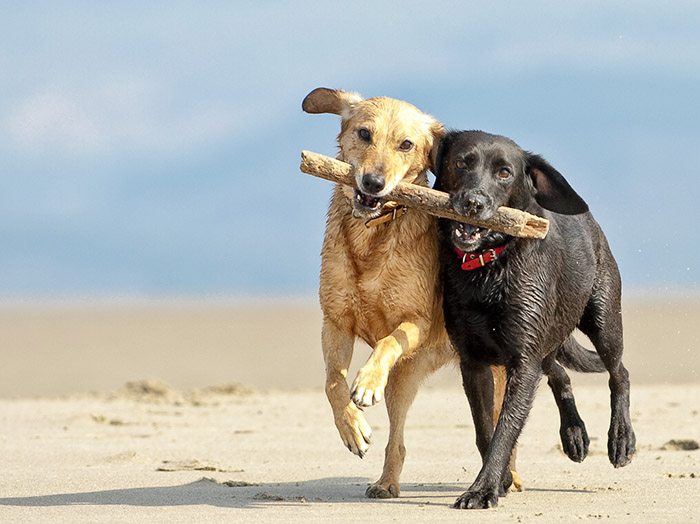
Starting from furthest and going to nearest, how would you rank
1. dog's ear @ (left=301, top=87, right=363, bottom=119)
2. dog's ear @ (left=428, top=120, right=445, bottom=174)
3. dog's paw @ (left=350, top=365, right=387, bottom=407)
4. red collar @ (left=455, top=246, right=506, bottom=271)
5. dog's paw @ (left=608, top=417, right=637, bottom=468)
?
dog's paw @ (left=608, top=417, right=637, bottom=468) → dog's ear @ (left=301, top=87, right=363, bottom=119) → dog's ear @ (left=428, top=120, right=445, bottom=174) → red collar @ (left=455, top=246, right=506, bottom=271) → dog's paw @ (left=350, top=365, right=387, bottom=407)

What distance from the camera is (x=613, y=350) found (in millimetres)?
7344

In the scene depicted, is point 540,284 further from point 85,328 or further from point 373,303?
point 85,328

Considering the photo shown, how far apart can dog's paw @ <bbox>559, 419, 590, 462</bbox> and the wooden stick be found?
182cm

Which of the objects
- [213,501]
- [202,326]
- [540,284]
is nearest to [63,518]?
[213,501]

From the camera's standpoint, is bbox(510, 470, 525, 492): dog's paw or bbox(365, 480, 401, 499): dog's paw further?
bbox(510, 470, 525, 492): dog's paw

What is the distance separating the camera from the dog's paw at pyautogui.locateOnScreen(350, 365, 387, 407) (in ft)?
18.8

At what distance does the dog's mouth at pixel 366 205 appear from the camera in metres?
6.15

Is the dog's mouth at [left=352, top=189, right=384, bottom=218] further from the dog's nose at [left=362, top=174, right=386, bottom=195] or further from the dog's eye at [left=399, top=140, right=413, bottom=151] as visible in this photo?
the dog's eye at [left=399, top=140, right=413, bottom=151]

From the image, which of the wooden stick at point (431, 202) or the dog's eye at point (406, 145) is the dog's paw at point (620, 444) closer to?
the wooden stick at point (431, 202)

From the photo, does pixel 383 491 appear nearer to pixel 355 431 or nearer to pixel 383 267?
pixel 355 431

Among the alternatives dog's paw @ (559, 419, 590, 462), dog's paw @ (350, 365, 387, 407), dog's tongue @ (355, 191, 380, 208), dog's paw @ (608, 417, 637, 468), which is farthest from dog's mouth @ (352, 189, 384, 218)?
dog's paw @ (608, 417, 637, 468)

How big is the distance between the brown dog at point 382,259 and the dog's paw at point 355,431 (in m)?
0.07

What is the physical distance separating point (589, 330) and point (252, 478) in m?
2.78

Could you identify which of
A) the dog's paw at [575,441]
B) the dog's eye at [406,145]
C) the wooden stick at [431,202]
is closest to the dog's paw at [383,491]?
the dog's paw at [575,441]
